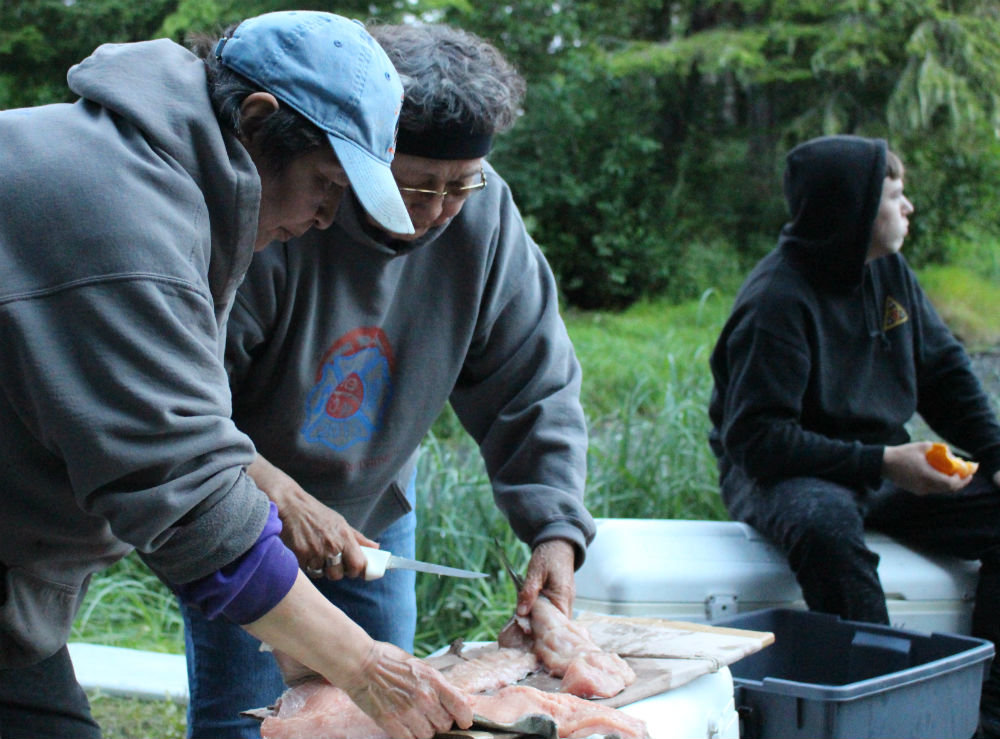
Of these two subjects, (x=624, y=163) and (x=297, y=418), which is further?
(x=624, y=163)

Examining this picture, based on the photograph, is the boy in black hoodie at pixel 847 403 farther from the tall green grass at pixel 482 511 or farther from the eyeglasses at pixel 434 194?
the eyeglasses at pixel 434 194

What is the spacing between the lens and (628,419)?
464cm

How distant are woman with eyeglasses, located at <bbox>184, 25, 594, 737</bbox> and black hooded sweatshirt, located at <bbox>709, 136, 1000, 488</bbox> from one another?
1.11 meters

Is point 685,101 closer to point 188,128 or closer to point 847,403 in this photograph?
point 847,403

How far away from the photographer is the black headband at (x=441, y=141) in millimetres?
2051

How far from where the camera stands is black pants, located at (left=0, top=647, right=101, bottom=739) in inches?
71.1

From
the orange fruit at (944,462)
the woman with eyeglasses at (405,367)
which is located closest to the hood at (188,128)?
the woman with eyeglasses at (405,367)

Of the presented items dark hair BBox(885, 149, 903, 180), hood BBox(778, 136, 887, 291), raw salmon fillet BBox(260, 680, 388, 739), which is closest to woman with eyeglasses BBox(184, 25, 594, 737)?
raw salmon fillet BBox(260, 680, 388, 739)

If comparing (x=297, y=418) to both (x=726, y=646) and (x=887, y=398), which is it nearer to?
(x=726, y=646)

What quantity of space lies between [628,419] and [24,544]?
130 inches

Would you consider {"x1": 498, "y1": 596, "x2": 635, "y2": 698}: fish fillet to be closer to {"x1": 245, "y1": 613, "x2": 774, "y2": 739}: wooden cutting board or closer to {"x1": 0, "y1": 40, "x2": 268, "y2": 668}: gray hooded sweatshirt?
{"x1": 245, "y1": 613, "x2": 774, "y2": 739}: wooden cutting board

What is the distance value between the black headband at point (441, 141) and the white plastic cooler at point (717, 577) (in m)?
1.54

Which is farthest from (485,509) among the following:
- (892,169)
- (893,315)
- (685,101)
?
(685,101)

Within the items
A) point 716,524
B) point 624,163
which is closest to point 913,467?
point 716,524
